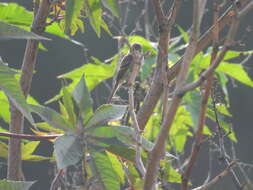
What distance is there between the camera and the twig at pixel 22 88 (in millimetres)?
1036

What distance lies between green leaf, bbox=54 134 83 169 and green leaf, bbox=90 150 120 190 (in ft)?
0.12

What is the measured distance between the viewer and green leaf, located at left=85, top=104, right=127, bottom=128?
856 millimetres

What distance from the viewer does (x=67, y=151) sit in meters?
0.79

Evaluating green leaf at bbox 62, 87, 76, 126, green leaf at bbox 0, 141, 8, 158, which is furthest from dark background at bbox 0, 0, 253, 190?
green leaf at bbox 62, 87, 76, 126

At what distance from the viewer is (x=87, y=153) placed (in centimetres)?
87

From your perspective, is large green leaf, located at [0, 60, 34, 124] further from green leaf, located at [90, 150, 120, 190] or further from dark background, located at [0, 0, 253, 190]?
dark background, located at [0, 0, 253, 190]

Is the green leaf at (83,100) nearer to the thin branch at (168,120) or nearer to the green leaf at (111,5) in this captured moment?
the green leaf at (111,5)

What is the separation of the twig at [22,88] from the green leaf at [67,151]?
0.79 ft

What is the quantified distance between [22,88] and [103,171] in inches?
11.7

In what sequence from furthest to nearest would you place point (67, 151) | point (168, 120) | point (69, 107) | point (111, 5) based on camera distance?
point (111, 5), point (69, 107), point (67, 151), point (168, 120)

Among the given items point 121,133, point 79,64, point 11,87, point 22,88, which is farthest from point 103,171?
point 79,64

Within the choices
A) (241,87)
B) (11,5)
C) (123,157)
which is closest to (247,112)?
(241,87)

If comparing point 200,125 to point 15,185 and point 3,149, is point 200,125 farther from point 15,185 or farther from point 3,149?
point 3,149

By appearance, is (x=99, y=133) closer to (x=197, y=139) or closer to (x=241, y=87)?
(x=197, y=139)
